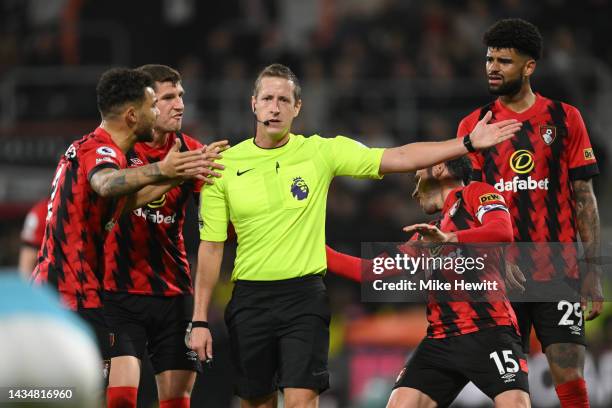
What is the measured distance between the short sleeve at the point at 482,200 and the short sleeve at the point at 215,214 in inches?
46.4

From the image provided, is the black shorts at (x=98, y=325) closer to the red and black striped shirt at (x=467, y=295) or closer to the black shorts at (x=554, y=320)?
the red and black striped shirt at (x=467, y=295)

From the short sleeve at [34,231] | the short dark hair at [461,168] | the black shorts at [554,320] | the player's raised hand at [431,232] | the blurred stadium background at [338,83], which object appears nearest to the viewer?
the player's raised hand at [431,232]

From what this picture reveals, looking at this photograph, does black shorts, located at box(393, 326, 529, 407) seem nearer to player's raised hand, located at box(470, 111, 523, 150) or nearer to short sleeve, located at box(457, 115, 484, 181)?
player's raised hand, located at box(470, 111, 523, 150)

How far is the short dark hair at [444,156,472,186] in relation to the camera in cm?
451

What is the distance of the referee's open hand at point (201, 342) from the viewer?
4270 mm

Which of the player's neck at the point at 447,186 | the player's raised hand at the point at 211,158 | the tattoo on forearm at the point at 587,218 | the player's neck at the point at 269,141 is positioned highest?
the player's neck at the point at 269,141

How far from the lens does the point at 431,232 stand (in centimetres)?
375

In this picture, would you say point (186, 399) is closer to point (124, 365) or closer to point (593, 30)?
point (124, 365)

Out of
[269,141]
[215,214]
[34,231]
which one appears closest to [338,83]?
[34,231]

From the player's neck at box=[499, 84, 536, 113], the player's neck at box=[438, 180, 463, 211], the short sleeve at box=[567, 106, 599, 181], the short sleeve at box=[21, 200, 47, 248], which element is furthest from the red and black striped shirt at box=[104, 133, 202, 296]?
the short sleeve at box=[21, 200, 47, 248]

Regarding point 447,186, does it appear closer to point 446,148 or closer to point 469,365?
point 446,148

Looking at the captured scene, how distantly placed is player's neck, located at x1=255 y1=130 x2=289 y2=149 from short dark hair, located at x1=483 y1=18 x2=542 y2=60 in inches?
50.8

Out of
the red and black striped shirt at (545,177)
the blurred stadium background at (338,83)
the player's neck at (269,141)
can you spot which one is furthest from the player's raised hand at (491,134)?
the blurred stadium background at (338,83)
